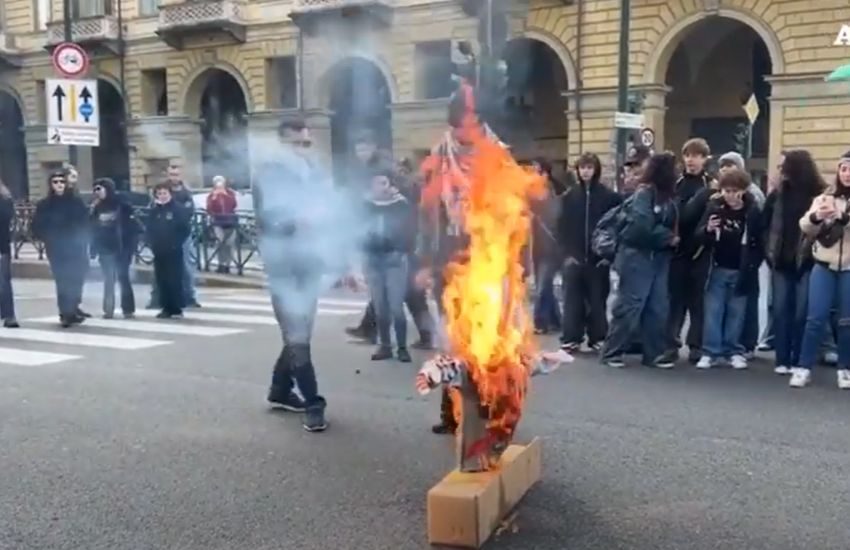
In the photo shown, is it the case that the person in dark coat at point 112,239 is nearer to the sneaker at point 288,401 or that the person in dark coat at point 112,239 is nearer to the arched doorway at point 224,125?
the arched doorway at point 224,125

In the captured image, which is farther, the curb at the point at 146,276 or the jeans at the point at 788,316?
the curb at the point at 146,276

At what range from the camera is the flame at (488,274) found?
175 inches

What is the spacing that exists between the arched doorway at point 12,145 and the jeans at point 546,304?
649cm

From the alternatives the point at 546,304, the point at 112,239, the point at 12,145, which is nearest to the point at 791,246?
the point at 546,304

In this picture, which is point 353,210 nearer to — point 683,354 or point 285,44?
point 285,44

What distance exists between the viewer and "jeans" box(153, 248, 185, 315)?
468 inches

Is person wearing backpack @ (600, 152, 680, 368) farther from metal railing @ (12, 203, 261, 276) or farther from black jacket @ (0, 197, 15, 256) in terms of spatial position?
metal railing @ (12, 203, 261, 276)

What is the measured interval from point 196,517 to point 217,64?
12.4 feet

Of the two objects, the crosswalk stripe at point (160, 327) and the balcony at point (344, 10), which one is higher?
the balcony at point (344, 10)

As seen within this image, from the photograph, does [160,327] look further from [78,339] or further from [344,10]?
[344,10]

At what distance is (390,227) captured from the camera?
26.6ft

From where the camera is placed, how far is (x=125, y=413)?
6707 millimetres

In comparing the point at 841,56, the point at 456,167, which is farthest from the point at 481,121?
the point at 841,56

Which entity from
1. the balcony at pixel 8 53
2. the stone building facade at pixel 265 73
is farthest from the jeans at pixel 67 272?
the balcony at pixel 8 53
